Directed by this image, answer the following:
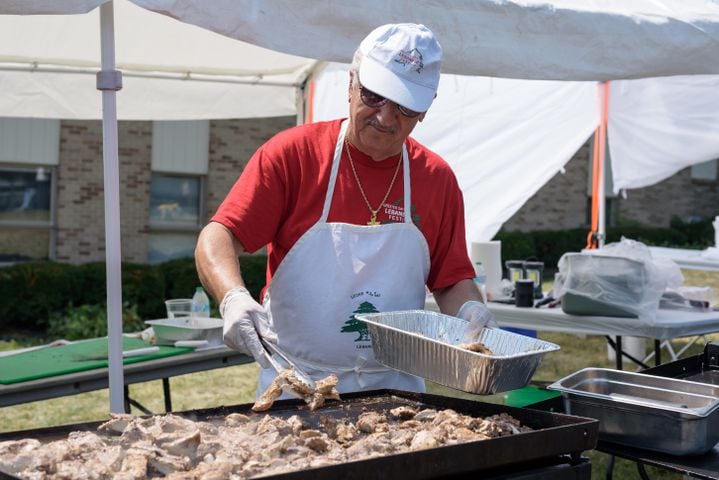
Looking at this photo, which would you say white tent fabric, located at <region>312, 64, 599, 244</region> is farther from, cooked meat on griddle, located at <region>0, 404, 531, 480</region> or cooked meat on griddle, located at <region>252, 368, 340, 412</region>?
cooked meat on griddle, located at <region>0, 404, 531, 480</region>

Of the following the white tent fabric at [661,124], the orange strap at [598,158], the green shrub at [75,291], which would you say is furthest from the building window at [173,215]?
the white tent fabric at [661,124]

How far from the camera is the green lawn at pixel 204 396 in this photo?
5.56m

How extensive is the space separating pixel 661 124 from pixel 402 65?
18.5ft

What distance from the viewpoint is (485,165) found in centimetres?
597

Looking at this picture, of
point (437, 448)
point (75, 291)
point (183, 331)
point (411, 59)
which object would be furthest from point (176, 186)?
point (437, 448)

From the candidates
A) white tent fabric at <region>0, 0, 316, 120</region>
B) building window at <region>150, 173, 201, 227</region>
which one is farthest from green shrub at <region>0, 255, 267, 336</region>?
white tent fabric at <region>0, 0, 316, 120</region>

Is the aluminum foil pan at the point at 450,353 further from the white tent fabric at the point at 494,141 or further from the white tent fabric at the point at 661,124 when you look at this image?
the white tent fabric at the point at 661,124

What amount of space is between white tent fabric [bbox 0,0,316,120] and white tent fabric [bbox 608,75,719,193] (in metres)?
3.25

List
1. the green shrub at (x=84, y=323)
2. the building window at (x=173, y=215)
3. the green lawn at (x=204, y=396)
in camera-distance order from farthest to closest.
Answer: the building window at (x=173, y=215) → the green shrub at (x=84, y=323) → the green lawn at (x=204, y=396)

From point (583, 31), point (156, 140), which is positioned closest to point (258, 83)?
point (583, 31)

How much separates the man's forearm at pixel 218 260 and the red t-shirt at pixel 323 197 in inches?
1.4

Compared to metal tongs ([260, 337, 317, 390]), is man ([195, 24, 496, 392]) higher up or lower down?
higher up

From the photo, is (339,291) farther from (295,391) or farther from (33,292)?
(33,292)

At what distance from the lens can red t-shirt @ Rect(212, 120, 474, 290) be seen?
2.47 meters
